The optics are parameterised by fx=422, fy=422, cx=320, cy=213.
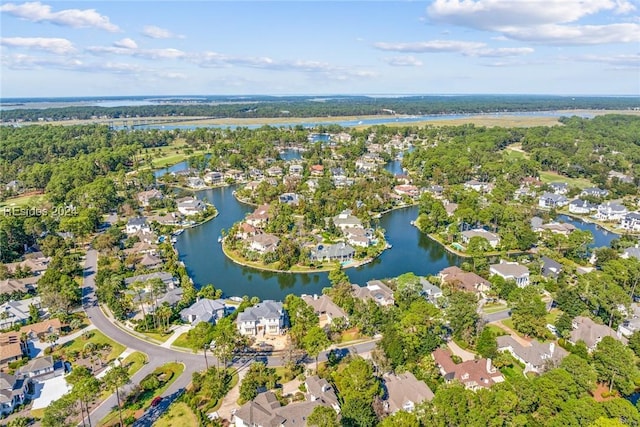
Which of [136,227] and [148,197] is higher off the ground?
Answer: [148,197]

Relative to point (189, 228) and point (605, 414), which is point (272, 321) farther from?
point (189, 228)

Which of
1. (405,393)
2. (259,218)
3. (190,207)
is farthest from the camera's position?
(190,207)

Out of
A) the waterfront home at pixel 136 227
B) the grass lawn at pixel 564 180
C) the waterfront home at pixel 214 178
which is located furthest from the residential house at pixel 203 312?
the grass lawn at pixel 564 180

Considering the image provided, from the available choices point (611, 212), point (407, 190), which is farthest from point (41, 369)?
point (611, 212)

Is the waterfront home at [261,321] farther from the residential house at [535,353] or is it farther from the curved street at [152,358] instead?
the residential house at [535,353]

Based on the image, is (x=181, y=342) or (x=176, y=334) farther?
(x=176, y=334)

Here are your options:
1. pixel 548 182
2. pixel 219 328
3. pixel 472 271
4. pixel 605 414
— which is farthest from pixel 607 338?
pixel 548 182

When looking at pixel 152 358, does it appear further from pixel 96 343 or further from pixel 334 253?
pixel 334 253
